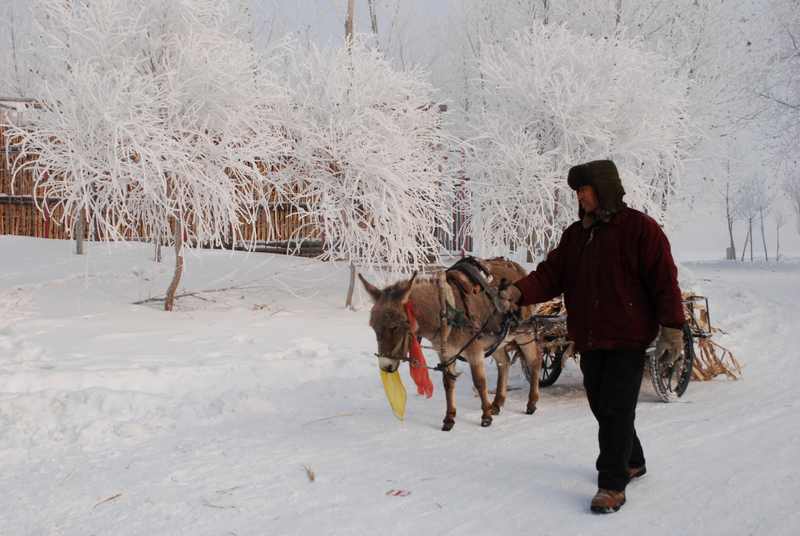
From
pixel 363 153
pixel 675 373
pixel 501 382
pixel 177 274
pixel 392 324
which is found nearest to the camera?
pixel 392 324

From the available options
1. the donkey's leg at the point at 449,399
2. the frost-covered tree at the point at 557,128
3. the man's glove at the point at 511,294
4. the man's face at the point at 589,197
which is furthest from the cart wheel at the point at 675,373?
the frost-covered tree at the point at 557,128

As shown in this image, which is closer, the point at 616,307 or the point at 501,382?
the point at 616,307

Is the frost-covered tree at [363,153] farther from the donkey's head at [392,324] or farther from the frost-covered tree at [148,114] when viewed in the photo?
the donkey's head at [392,324]

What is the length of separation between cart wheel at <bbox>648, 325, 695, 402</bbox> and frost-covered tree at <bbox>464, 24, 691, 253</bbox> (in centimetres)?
757

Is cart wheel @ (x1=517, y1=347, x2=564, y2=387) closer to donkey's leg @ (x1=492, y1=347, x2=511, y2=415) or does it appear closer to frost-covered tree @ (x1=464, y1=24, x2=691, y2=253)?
donkey's leg @ (x1=492, y1=347, x2=511, y2=415)

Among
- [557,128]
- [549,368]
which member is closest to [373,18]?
[557,128]

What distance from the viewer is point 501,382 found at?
6816 mm

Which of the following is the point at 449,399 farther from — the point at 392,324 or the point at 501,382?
the point at 392,324

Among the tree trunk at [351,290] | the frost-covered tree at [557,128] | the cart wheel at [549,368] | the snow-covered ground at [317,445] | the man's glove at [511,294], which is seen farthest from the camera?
the frost-covered tree at [557,128]

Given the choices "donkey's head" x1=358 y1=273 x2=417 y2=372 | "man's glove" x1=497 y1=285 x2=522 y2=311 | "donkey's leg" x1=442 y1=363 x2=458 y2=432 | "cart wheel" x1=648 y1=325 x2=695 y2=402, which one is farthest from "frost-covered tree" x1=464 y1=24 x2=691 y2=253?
"man's glove" x1=497 y1=285 x2=522 y2=311

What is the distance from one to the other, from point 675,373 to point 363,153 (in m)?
7.57

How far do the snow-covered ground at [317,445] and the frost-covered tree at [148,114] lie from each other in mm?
2151

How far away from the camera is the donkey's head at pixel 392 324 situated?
5.41 meters

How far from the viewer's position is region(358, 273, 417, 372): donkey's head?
541 centimetres
